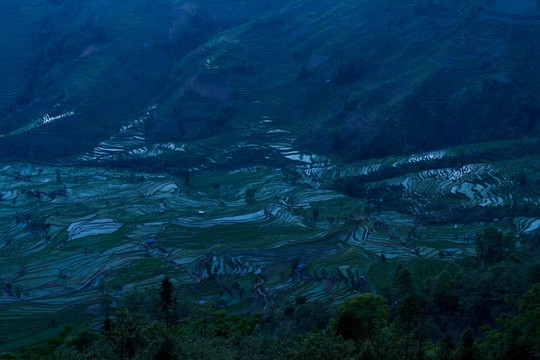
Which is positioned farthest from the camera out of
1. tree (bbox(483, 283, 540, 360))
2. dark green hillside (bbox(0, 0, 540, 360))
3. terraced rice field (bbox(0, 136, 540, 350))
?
terraced rice field (bbox(0, 136, 540, 350))

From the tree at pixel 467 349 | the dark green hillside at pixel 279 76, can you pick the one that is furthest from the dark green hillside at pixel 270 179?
the dark green hillside at pixel 279 76

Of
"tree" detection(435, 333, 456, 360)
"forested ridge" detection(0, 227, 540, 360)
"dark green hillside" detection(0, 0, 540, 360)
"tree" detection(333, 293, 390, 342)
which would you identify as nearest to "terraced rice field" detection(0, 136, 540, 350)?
"dark green hillside" detection(0, 0, 540, 360)

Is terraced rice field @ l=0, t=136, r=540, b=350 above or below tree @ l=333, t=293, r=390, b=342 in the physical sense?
below

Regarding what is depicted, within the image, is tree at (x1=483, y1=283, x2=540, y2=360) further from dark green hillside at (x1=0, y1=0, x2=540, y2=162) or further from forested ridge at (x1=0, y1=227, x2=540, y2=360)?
dark green hillside at (x1=0, y1=0, x2=540, y2=162)

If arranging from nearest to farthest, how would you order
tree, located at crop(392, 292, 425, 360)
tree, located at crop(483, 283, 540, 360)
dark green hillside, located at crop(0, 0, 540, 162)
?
tree, located at crop(483, 283, 540, 360) → tree, located at crop(392, 292, 425, 360) → dark green hillside, located at crop(0, 0, 540, 162)

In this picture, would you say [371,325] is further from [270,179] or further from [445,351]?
[270,179]

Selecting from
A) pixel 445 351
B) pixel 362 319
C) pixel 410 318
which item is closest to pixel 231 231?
pixel 362 319
